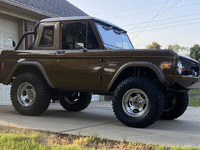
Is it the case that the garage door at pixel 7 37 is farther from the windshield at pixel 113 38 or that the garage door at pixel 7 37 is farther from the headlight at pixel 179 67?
the headlight at pixel 179 67

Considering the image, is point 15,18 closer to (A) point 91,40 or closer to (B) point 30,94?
(B) point 30,94

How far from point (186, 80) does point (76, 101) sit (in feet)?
11.0

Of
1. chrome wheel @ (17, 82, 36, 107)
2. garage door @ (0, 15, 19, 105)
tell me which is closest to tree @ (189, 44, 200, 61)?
garage door @ (0, 15, 19, 105)

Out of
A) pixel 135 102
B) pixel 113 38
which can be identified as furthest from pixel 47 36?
pixel 135 102

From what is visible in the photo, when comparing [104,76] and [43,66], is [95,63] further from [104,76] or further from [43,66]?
[43,66]

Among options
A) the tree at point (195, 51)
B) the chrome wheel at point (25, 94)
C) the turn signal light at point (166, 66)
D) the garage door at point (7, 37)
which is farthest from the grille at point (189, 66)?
the tree at point (195, 51)

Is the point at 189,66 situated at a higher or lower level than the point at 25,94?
higher

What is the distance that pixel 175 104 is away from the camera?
20.2ft

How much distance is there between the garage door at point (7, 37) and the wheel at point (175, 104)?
567 cm

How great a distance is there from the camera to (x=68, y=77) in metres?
5.80

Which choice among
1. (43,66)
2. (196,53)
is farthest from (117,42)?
(196,53)

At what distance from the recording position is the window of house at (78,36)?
565cm

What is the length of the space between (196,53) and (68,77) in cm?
5394

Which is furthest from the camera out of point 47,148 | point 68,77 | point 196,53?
point 196,53
